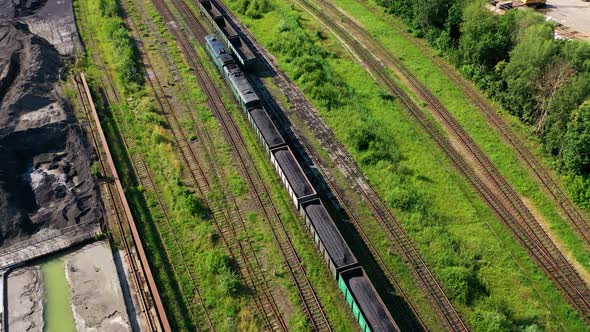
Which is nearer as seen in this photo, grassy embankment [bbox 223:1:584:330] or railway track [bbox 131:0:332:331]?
railway track [bbox 131:0:332:331]

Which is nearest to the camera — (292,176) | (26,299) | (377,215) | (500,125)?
(26,299)

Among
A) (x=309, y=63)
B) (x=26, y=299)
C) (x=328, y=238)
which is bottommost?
(x=26, y=299)

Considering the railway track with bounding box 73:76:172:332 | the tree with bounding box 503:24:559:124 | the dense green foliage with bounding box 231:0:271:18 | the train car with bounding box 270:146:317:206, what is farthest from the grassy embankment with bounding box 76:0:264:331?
the tree with bounding box 503:24:559:124

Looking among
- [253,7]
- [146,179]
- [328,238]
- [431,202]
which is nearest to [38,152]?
[146,179]

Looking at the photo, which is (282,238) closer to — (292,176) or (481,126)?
(292,176)

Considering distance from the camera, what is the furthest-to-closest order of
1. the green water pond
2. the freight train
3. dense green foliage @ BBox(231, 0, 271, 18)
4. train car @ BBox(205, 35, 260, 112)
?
dense green foliage @ BBox(231, 0, 271, 18), train car @ BBox(205, 35, 260, 112), the green water pond, the freight train

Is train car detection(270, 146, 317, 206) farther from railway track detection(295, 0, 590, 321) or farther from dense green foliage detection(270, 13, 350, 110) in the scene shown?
railway track detection(295, 0, 590, 321)

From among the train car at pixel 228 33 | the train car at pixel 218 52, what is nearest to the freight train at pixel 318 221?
the train car at pixel 218 52
